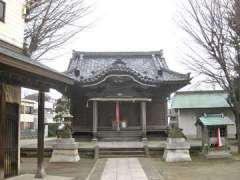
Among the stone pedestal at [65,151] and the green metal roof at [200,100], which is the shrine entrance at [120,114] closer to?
the stone pedestal at [65,151]

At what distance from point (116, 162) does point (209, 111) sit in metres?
23.0

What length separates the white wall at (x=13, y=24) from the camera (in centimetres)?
1289

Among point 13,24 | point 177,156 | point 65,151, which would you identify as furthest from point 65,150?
point 13,24

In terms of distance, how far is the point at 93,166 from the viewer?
1655cm

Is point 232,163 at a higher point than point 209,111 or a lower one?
lower

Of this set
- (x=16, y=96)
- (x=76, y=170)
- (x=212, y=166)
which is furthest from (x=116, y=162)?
(x=16, y=96)

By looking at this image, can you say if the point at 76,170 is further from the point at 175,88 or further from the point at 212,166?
the point at 175,88

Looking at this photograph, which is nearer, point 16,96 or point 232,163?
point 16,96

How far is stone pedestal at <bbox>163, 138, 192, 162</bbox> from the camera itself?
18.4m

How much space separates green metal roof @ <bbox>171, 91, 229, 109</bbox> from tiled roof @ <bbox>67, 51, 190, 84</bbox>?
758 cm

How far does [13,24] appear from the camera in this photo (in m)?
13.5

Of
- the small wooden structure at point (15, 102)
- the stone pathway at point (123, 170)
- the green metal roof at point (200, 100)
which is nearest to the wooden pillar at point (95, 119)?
the stone pathway at point (123, 170)

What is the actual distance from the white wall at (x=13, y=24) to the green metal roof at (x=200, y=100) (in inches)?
1032

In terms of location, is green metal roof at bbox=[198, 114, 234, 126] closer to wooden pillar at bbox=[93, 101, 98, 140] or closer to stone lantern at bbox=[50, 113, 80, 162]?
stone lantern at bbox=[50, 113, 80, 162]
